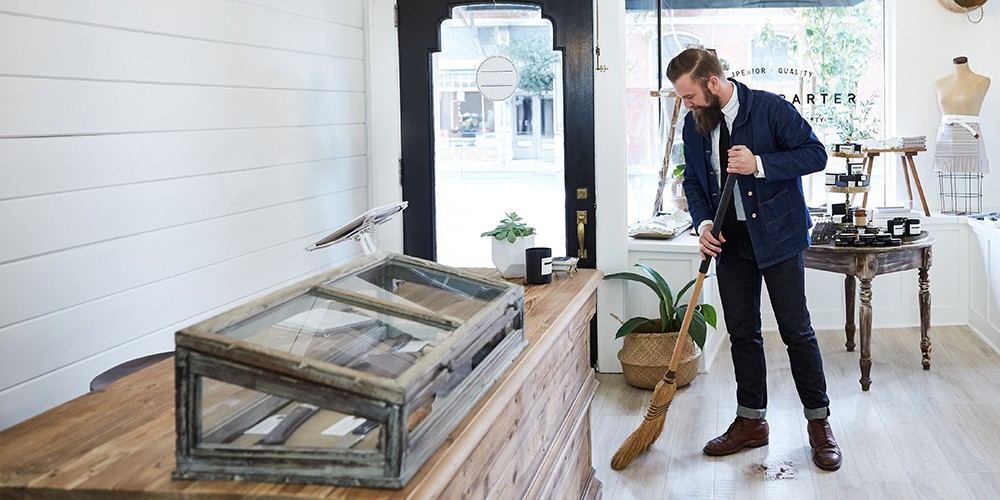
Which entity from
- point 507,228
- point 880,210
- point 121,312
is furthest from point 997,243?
point 121,312

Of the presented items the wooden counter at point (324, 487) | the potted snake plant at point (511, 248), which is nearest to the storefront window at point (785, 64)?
the potted snake plant at point (511, 248)

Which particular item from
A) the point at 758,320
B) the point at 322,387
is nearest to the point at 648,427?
the point at 758,320

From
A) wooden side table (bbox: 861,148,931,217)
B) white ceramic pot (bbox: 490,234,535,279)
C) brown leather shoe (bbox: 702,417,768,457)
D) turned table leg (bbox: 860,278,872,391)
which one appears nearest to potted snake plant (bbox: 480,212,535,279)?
white ceramic pot (bbox: 490,234,535,279)

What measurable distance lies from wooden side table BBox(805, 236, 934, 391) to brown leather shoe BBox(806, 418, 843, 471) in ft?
3.18

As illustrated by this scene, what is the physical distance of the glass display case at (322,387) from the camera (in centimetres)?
163

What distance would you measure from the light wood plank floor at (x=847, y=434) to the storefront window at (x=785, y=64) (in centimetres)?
129

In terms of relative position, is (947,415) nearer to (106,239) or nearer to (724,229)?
(724,229)

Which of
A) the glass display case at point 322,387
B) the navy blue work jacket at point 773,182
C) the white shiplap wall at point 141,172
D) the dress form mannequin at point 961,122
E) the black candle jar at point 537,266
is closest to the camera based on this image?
the glass display case at point 322,387

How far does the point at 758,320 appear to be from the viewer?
421cm

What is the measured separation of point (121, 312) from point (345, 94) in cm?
204

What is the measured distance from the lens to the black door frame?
504 cm

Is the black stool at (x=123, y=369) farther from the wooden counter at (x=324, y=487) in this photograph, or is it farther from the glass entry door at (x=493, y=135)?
the glass entry door at (x=493, y=135)

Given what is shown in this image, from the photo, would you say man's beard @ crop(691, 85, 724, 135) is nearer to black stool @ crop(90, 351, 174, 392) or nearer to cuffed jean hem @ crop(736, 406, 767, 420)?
cuffed jean hem @ crop(736, 406, 767, 420)

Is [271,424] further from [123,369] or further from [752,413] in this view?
[752,413]
